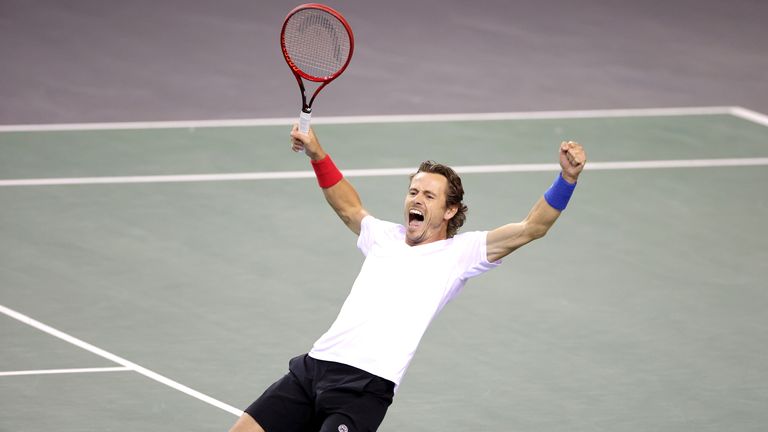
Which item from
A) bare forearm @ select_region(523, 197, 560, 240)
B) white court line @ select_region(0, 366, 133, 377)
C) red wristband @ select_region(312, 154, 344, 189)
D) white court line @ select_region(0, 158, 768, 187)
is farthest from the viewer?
white court line @ select_region(0, 158, 768, 187)

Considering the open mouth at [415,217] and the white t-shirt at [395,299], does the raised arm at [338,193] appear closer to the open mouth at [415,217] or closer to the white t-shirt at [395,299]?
the white t-shirt at [395,299]

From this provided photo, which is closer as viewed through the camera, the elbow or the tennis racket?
the elbow

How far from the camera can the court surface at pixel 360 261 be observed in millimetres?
9500

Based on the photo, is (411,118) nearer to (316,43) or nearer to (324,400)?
(316,43)

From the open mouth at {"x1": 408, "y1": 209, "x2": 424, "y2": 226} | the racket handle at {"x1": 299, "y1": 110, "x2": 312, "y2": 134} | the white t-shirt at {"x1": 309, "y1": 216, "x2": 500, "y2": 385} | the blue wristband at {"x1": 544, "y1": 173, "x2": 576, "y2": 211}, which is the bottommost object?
the white t-shirt at {"x1": 309, "y1": 216, "x2": 500, "y2": 385}

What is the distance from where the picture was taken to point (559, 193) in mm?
7387

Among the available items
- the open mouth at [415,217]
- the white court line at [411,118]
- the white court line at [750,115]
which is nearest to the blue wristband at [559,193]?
the open mouth at [415,217]

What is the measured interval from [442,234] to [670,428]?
91.9 inches

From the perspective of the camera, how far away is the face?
7.65 metres

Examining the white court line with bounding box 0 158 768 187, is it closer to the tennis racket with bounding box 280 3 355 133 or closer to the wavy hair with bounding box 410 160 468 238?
the tennis racket with bounding box 280 3 355 133

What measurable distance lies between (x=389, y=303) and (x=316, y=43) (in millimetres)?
2058

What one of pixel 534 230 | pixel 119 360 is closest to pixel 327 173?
pixel 534 230

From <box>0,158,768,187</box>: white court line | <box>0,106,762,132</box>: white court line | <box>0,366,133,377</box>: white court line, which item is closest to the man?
<box>0,366,133,377</box>: white court line

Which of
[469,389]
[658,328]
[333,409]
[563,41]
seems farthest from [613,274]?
[563,41]
